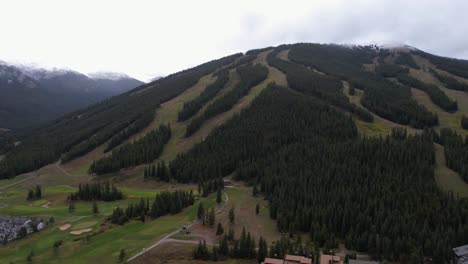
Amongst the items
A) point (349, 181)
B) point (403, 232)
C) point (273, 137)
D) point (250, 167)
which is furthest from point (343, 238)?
point (273, 137)

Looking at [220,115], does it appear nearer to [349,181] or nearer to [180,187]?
[180,187]

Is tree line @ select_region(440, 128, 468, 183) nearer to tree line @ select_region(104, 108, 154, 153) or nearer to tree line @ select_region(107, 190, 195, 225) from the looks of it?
tree line @ select_region(107, 190, 195, 225)

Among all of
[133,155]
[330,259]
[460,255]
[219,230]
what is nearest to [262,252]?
[330,259]

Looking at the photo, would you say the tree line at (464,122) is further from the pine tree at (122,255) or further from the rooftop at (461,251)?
the pine tree at (122,255)

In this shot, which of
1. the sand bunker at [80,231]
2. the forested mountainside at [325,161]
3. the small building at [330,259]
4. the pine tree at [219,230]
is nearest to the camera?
the small building at [330,259]

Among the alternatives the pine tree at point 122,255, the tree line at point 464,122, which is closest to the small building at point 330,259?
the pine tree at point 122,255

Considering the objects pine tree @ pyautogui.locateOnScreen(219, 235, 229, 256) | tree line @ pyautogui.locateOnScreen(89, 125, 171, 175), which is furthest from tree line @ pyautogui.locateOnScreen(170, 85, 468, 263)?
pine tree @ pyautogui.locateOnScreen(219, 235, 229, 256)

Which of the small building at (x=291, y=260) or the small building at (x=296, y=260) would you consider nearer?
the small building at (x=291, y=260)
